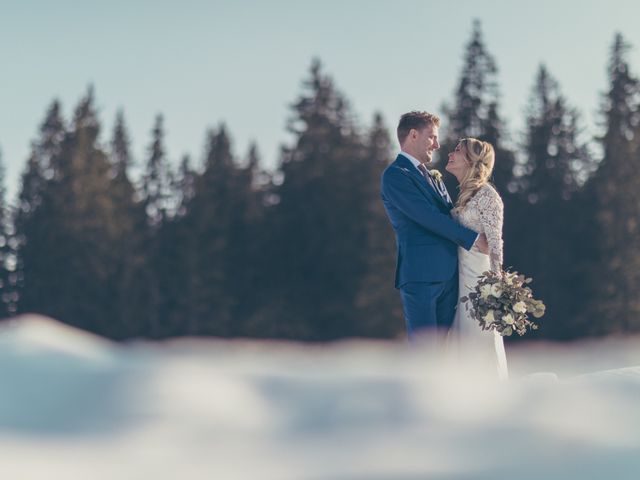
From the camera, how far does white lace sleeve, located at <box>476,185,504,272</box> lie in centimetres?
543

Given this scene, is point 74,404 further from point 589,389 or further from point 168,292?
point 168,292

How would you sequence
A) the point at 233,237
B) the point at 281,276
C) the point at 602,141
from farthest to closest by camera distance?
the point at 233,237
the point at 281,276
the point at 602,141

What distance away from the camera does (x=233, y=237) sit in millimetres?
45125

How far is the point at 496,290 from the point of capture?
5.25 m

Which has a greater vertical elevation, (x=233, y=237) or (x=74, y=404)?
(x=233, y=237)

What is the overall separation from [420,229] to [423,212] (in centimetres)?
21

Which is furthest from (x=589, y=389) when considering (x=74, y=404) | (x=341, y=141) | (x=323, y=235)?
(x=341, y=141)

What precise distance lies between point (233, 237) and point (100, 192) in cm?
826

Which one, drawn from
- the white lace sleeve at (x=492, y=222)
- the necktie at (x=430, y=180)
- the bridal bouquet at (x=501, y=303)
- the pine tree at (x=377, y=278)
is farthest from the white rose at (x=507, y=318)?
the pine tree at (x=377, y=278)

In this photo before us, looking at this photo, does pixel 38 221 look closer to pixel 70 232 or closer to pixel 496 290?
pixel 70 232

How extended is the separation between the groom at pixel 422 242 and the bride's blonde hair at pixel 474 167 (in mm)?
172

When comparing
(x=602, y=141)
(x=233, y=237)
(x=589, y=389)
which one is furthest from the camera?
(x=233, y=237)

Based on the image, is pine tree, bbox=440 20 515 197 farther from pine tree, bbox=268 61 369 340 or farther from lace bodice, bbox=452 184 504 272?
lace bodice, bbox=452 184 504 272

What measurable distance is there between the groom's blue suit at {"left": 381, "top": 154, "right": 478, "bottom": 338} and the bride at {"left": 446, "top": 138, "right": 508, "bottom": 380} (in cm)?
8
